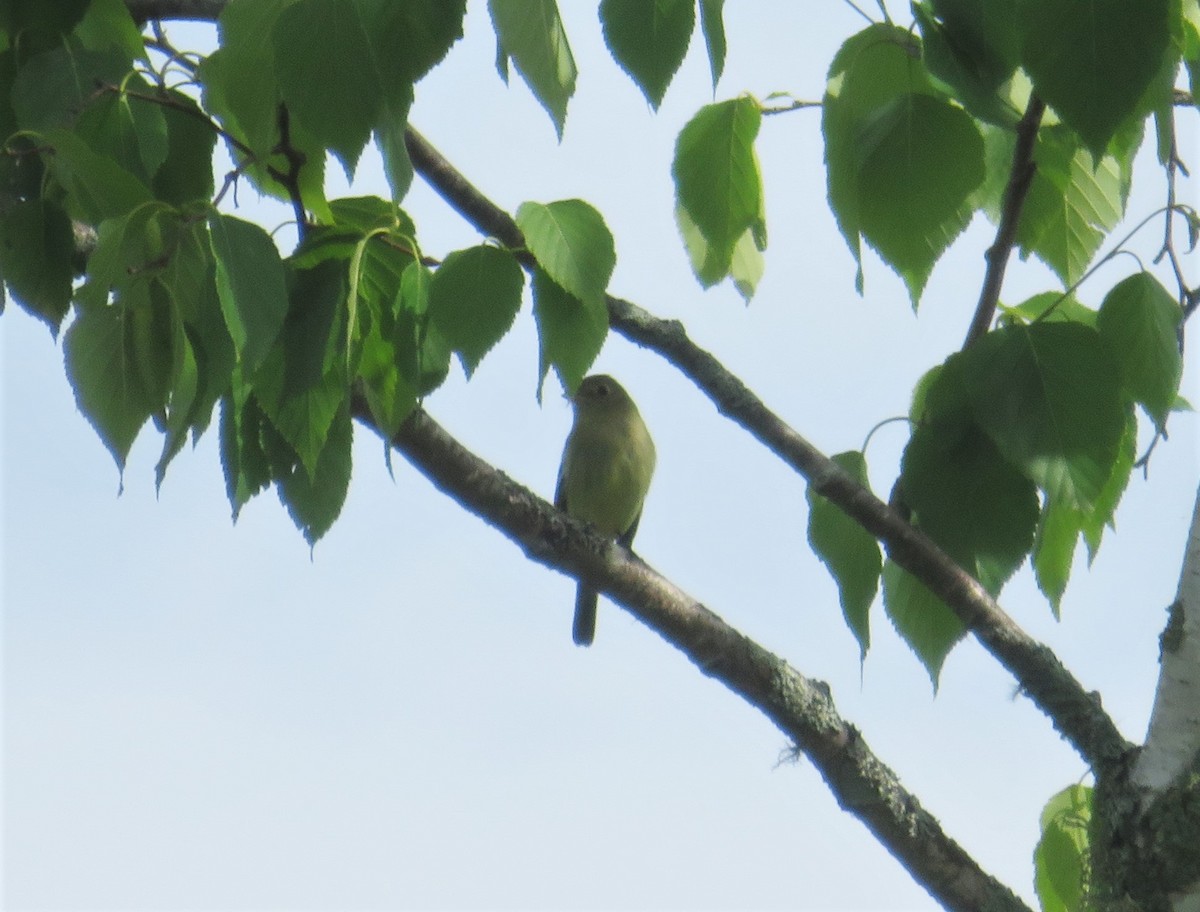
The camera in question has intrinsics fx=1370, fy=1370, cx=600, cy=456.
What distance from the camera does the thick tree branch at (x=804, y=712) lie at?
7.61 ft

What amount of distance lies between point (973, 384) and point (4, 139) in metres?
1.48

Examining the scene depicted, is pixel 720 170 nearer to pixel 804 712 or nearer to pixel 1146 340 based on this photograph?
pixel 1146 340

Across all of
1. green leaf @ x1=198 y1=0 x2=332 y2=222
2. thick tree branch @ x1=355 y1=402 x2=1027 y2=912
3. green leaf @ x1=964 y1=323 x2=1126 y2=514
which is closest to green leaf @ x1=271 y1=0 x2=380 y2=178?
green leaf @ x1=198 y1=0 x2=332 y2=222

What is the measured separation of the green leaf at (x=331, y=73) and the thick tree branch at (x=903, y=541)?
3.52ft

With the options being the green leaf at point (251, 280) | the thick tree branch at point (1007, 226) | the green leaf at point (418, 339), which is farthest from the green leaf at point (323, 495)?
the thick tree branch at point (1007, 226)

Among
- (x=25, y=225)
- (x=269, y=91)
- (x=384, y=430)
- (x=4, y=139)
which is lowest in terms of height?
(x=384, y=430)

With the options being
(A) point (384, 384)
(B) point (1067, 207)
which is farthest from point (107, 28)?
(B) point (1067, 207)

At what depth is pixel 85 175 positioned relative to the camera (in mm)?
1635

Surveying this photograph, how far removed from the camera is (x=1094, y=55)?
1.37 meters

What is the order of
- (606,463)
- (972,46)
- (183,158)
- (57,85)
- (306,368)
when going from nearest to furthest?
(306,368), (972,46), (57,85), (183,158), (606,463)

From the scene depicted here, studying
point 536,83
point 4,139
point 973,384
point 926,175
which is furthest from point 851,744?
point 4,139

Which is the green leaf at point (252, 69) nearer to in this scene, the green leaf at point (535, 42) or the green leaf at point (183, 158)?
the green leaf at point (535, 42)

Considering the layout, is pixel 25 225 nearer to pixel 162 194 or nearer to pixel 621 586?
pixel 162 194

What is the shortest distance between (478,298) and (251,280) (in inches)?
12.9
